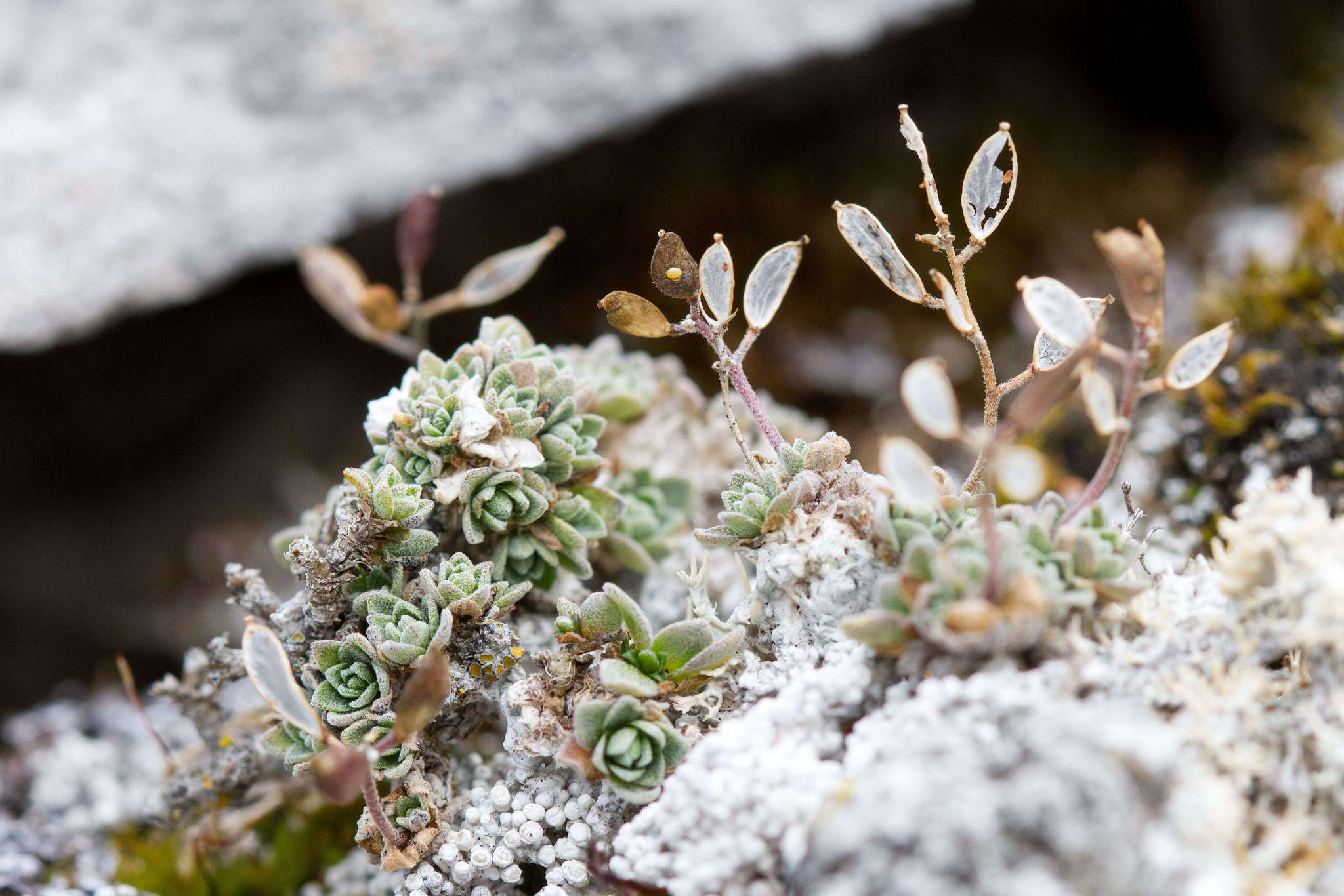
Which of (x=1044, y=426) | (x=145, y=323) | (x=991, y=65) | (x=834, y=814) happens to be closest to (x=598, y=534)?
(x=834, y=814)

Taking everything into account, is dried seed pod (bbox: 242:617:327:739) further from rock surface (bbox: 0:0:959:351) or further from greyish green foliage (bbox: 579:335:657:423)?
rock surface (bbox: 0:0:959:351)

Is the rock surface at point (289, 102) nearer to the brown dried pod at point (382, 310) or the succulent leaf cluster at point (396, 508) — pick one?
the brown dried pod at point (382, 310)

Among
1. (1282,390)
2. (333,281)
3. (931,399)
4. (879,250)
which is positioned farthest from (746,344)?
(1282,390)

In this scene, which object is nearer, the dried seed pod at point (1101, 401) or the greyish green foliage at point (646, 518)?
the dried seed pod at point (1101, 401)

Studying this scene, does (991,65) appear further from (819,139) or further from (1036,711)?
(1036,711)

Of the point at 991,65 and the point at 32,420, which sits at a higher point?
the point at 991,65

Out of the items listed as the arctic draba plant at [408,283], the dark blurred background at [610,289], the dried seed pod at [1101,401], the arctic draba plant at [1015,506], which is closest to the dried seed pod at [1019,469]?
the arctic draba plant at [1015,506]

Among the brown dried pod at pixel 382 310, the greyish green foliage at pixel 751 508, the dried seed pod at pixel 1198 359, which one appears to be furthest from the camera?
the brown dried pod at pixel 382 310
